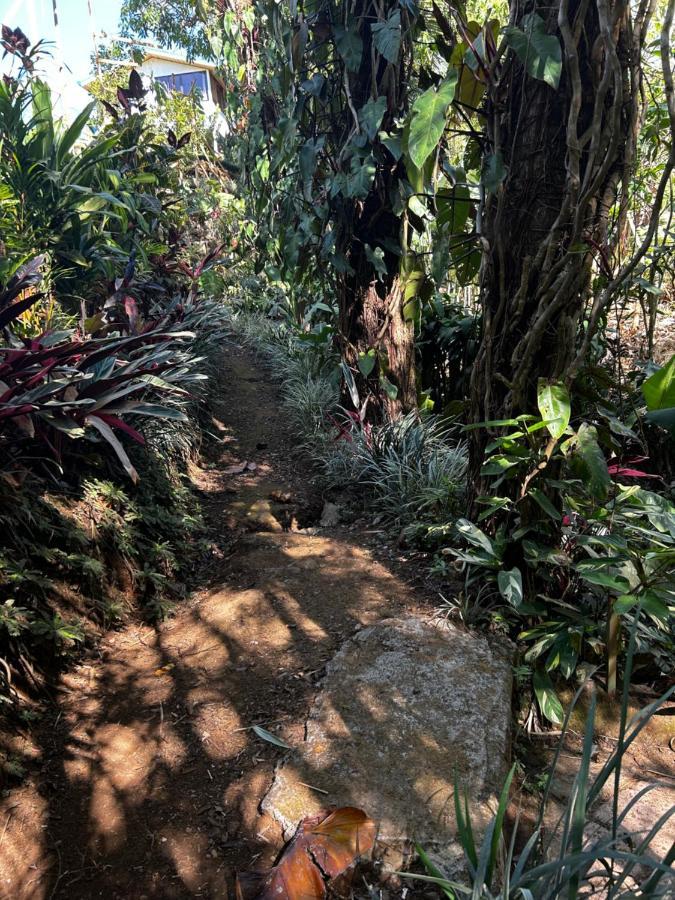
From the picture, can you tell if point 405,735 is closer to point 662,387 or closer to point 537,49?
point 662,387

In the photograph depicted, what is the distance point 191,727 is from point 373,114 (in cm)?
288

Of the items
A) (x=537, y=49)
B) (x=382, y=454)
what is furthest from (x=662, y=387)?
(x=382, y=454)

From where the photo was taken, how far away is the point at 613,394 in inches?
126

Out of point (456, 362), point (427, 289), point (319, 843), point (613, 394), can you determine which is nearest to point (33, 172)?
point (427, 289)

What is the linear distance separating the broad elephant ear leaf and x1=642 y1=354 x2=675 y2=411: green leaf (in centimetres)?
134

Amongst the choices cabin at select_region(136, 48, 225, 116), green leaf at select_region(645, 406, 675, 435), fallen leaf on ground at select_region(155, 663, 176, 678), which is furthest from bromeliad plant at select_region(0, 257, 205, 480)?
cabin at select_region(136, 48, 225, 116)

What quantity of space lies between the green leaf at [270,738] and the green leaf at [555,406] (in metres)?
1.19

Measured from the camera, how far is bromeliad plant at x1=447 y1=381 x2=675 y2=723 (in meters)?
1.82

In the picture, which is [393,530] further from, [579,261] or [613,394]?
[579,261]

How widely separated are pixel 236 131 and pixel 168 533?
6526 mm

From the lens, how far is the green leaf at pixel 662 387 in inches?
67.2

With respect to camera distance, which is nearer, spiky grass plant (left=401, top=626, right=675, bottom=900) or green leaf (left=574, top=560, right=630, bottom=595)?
spiky grass plant (left=401, top=626, right=675, bottom=900)

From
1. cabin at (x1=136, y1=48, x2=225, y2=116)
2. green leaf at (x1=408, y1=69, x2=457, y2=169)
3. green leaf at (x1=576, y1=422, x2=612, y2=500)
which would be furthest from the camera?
cabin at (x1=136, y1=48, x2=225, y2=116)

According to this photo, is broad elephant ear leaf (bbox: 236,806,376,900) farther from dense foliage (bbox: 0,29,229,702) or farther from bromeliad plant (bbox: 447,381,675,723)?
dense foliage (bbox: 0,29,229,702)
